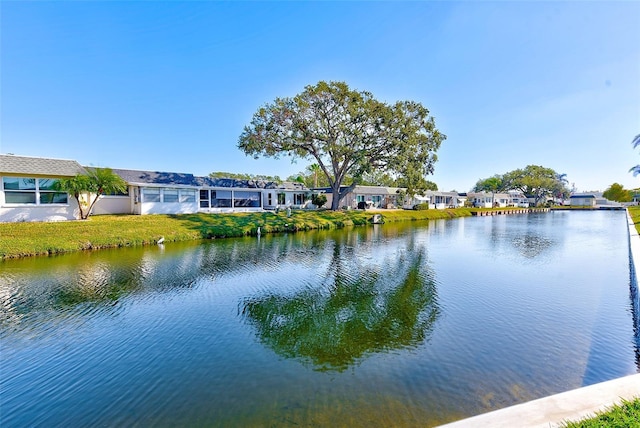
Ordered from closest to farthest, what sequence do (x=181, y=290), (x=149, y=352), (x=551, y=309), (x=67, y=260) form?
(x=149, y=352)
(x=551, y=309)
(x=181, y=290)
(x=67, y=260)

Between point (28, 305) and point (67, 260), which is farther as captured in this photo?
point (67, 260)

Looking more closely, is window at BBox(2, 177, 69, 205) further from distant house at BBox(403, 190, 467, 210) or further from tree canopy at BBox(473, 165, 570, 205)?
tree canopy at BBox(473, 165, 570, 205)

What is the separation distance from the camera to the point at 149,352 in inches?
255

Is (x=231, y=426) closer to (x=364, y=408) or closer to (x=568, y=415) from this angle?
(x=364, y=408)

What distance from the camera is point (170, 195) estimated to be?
92.6 feet

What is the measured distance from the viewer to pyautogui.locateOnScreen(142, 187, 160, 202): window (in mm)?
26484

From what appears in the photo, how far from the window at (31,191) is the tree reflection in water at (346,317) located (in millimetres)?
20132

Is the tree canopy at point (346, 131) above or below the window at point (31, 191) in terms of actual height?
above

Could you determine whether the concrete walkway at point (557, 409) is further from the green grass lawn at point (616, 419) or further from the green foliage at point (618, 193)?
the green foliage at point (618, 193)

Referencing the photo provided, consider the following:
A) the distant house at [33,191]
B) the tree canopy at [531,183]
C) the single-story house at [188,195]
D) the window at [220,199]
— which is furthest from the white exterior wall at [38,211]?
the tree canopy at [531,183]

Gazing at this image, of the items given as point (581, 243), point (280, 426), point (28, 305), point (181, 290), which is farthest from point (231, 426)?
point (581, 243)

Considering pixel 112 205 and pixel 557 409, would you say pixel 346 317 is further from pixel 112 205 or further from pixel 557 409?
pixel 112 205

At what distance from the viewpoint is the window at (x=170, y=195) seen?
27969 mm

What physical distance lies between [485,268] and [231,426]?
12991 mm
